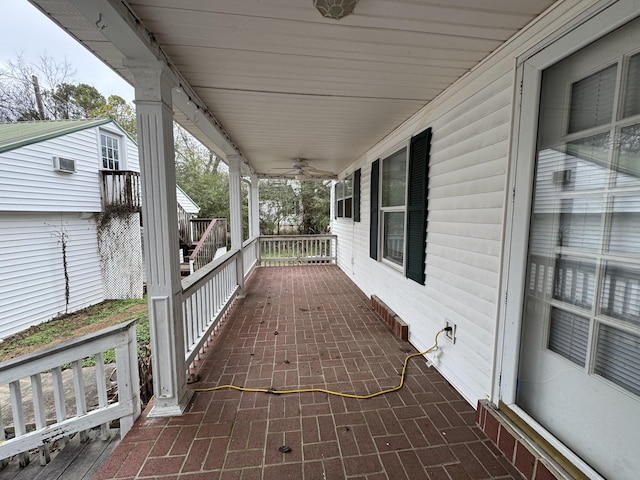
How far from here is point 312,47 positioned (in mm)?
1834

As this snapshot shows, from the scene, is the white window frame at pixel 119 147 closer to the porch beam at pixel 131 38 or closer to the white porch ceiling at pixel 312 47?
the white porch ceiling at pixel 312 47

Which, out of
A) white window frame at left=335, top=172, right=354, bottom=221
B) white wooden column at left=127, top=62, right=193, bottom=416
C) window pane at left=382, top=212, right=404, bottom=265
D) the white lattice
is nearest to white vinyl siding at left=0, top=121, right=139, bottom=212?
the white lattice

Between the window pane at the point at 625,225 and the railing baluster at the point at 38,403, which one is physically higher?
the window pane at the point at 625,225

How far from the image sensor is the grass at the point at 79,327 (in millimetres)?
5465

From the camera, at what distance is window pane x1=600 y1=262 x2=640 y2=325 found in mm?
1169

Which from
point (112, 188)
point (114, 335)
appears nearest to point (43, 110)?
point (112, 188)

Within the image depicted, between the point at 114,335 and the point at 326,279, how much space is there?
476 centimetres

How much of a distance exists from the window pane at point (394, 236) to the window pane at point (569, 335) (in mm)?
2112

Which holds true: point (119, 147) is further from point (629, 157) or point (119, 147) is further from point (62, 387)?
point (629, 157)

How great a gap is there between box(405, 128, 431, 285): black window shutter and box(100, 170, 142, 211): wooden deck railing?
8.53 metres

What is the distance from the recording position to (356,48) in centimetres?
185

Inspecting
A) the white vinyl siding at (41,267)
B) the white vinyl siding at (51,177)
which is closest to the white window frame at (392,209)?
the white vinyl siding at (51,177)

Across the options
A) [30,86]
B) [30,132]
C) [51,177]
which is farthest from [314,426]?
[30,86]

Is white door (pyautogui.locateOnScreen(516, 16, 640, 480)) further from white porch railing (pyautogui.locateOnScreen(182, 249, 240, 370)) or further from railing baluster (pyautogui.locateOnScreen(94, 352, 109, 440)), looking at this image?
railing baluster (pyautogui.locateOnScreen(94, 352, 109, 440))
